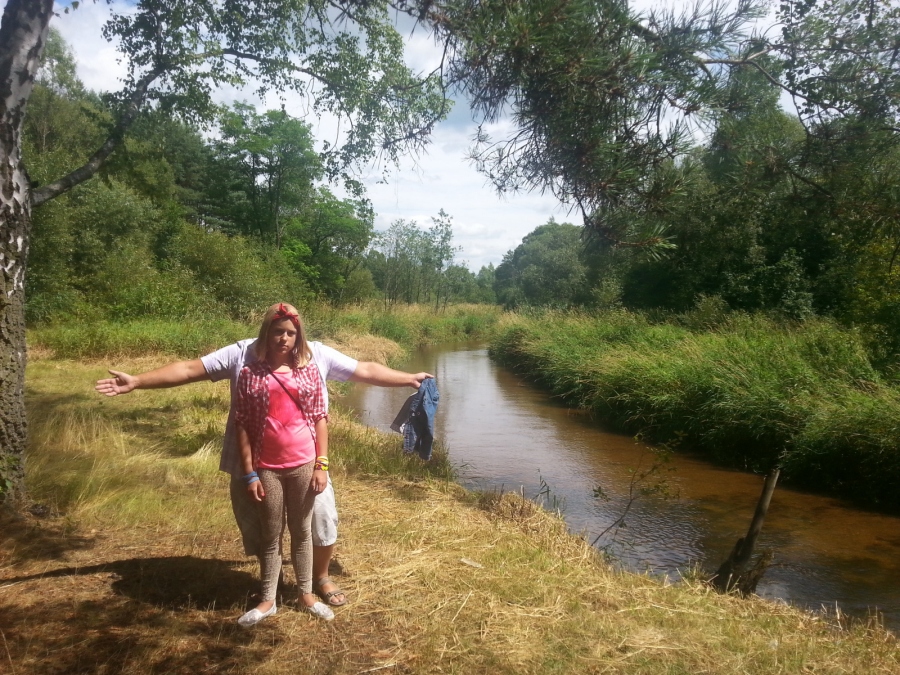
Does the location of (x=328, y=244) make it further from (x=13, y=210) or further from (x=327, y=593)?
(x=327, y=593)

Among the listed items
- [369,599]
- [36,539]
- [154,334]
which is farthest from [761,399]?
[154,334]

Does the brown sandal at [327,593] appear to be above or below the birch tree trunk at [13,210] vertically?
below

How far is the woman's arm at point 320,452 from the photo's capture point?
3.28 m

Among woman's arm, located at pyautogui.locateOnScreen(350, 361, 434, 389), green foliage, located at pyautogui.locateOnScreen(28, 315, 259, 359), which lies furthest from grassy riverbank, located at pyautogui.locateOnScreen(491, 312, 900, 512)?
green foliage, located at pyautogui.locateOnScreen(28, 315, 259, 359)

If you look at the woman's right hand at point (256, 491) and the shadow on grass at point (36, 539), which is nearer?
the woman's right hand at point (256, 491)

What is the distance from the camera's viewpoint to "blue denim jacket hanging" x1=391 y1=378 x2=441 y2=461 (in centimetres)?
537

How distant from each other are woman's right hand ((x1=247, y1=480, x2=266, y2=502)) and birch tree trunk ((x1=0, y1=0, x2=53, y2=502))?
231cm

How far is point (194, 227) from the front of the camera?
24.5 metres

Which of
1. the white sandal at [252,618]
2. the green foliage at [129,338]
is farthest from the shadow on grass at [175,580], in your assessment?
the green foliage at [129,338]

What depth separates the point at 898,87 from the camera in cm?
411

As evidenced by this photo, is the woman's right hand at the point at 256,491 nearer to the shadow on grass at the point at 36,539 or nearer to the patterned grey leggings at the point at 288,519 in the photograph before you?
the patterned grey leggings at the point at 288,519

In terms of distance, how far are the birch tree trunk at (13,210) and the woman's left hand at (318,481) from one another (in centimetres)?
248

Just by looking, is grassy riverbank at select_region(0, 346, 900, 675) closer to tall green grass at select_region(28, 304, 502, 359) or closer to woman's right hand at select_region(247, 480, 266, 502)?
woman's right hand at select_region(247, 480, 266, 502)

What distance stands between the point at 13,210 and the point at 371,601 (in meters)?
3.44
